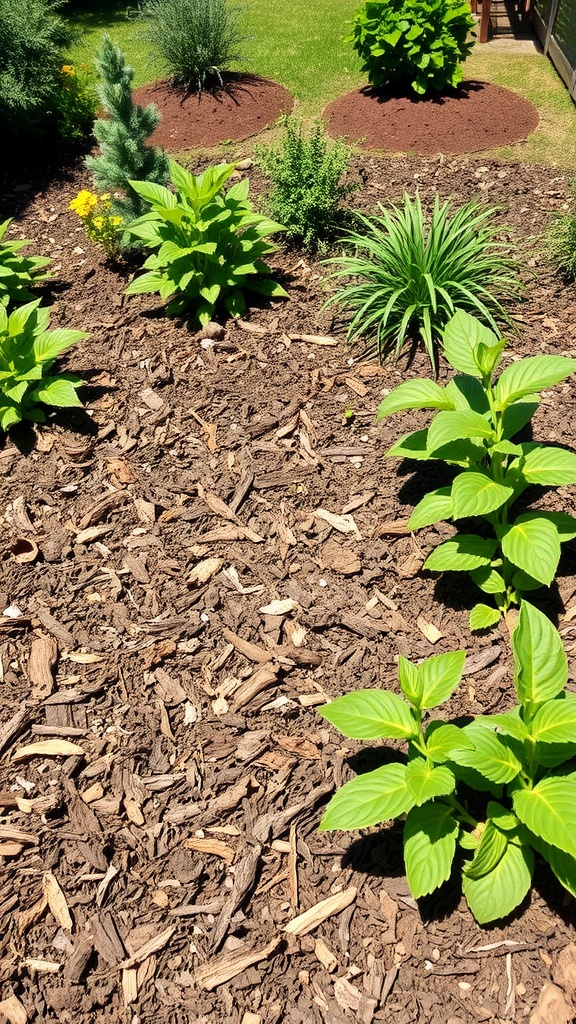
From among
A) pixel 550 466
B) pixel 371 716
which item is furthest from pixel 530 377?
pixel 371 716

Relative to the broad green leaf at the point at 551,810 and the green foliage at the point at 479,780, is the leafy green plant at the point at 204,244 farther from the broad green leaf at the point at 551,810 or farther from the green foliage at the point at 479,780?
the broad green leaf at the point at 551,810

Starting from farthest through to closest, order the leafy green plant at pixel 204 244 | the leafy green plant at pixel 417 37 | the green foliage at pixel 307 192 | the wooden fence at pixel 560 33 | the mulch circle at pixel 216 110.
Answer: the wooden fence at pixel 560 33
the mulch circle at pixel 216 110
the leafy green plant at pixel 417 37
the green foliage at pixel 307 192
the leafy green plant at pixel 204 244

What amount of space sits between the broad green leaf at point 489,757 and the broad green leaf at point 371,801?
21 cm

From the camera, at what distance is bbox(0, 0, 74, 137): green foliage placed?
23.1 ft

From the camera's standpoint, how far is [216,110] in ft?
25.9

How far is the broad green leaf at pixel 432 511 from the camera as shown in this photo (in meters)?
3.06

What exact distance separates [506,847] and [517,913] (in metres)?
0.21

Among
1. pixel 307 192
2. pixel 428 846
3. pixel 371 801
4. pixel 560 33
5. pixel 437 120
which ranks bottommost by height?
pixel 428 846

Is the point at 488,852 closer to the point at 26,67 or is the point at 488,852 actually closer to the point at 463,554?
the point at 463,554

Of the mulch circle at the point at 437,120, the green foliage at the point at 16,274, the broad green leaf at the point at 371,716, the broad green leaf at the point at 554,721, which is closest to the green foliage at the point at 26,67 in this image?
the green foliage at the point at 16,274

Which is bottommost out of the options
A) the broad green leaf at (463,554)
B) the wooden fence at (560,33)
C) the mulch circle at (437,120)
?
the broad green leaf at (463,554)

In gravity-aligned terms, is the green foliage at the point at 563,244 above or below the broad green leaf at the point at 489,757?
above

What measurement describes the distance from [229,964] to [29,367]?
10.5ft

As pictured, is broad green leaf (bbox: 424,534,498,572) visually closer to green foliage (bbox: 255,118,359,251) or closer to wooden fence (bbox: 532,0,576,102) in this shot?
green foliage (bbox: 255,118,359,251)
